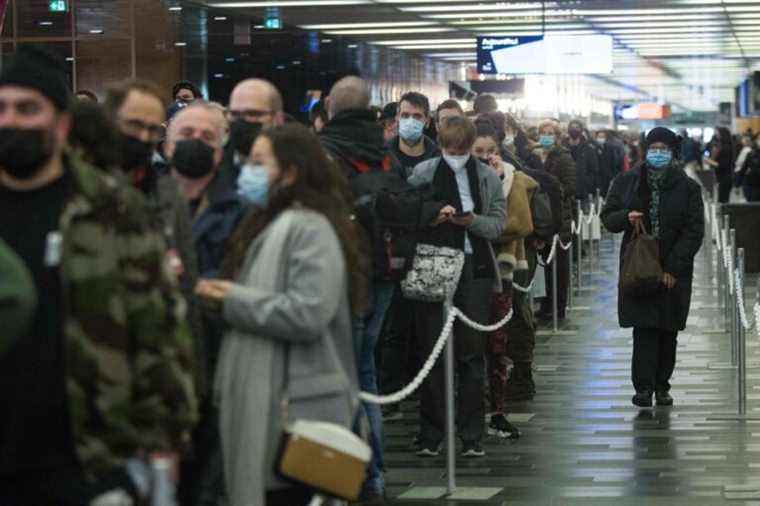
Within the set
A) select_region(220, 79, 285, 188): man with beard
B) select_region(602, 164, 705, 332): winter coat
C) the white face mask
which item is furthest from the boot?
select_region(220, 79, 285, 188): man with beard

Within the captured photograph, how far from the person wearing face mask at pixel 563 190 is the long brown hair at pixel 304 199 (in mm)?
12867

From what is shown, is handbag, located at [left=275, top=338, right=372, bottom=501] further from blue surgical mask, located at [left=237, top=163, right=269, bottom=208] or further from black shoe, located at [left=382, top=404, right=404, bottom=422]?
black shoe, located at [left=382, top=404, right=404, bottom=422]

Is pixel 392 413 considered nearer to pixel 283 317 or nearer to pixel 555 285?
pixel 555 285

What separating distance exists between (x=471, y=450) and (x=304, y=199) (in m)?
4.94

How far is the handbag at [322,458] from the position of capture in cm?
568

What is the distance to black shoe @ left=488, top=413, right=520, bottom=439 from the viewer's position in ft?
37.8

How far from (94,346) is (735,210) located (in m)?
21.8

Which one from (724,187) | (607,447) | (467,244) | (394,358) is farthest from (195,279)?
(724,187)

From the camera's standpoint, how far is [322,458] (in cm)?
568

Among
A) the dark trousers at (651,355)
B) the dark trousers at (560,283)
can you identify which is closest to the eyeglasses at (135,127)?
the dark trousers at (651,355)

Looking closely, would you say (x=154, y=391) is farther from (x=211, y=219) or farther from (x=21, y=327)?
(x=211, y=219)

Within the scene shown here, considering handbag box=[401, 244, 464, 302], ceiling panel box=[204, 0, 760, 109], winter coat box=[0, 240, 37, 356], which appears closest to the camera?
winter coat box=[0, 240, 37, 356]

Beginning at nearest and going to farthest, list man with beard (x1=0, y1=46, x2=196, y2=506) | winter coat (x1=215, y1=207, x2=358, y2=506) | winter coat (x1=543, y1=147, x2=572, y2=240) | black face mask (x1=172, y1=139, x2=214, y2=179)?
man with beard (x1=0, y1=46, x2=196, y2=506) → winter coat (x1=215, y1=207, x2=358, y2=506) → black face mask (x1=172, y1=139, x2=214, y2=179) → winter coat (x1=543, y1=147, x2=572, y2=240)

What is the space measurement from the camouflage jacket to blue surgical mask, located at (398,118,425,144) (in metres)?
6.59
